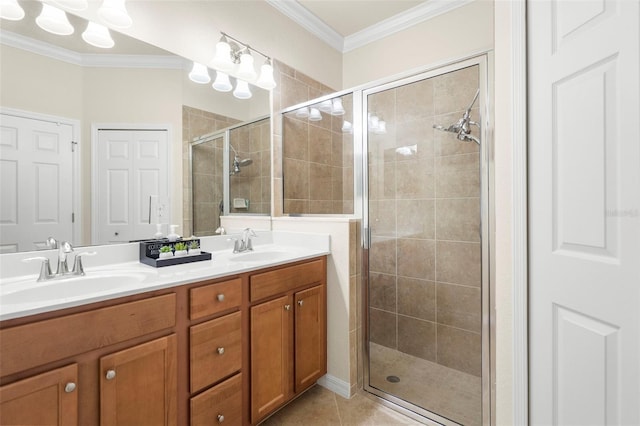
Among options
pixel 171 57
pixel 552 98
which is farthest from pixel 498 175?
pixel 171 57

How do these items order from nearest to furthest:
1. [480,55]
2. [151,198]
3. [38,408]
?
[38,408]
[480,55]
[151,198]

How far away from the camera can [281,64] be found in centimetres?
242

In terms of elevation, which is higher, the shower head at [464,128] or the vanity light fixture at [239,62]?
the vanity light fixture at [239,62]

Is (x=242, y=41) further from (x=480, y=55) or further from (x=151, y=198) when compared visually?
(x=480, y=55)

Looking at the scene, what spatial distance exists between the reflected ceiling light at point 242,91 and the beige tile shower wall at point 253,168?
0.65 feet

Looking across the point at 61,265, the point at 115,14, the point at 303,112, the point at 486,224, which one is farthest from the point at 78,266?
the point at 486,224

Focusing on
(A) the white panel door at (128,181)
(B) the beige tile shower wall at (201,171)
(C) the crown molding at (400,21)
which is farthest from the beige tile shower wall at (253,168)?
(C) the crown molding at (400,21)

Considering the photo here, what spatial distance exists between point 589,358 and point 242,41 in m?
2.47

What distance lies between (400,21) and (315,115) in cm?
106

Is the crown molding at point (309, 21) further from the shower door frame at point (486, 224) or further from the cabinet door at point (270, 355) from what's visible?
the cabinet door at point (270, 355)

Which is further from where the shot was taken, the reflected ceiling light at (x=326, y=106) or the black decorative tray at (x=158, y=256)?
the reflected ceiling light at (x=326, y=106)

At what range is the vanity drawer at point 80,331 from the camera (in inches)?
33.4

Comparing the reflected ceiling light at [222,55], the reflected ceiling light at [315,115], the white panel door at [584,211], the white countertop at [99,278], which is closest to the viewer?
the white panel door at [584,211]

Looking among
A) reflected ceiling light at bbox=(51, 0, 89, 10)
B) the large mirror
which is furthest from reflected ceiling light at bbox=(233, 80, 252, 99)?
reflected ceiling light at bbox=(51, 0, 89, 10)
